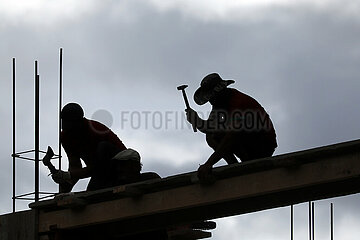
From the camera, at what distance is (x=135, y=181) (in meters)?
10.7

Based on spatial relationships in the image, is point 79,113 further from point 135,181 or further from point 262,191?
point 262,191

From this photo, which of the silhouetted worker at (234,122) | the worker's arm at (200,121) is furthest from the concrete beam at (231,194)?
the worker's arm at (200,121)

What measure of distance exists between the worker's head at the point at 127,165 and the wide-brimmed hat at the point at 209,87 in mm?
939

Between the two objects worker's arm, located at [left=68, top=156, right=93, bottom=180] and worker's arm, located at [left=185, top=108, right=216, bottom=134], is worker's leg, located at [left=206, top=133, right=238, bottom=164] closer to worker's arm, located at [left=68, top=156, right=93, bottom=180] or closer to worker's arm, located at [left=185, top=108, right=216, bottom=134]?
worker's arm, located at [left=185, top=108, right=216, bottom=134]

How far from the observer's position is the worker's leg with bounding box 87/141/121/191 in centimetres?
1070

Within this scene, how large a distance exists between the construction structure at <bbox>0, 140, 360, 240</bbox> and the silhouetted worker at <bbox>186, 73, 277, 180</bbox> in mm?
553

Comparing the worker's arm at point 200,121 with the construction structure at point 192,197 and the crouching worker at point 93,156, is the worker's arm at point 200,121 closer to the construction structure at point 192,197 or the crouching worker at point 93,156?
the crouching worker at point 93,156

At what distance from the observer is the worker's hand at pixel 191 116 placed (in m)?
10.5

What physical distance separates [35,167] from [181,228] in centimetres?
484

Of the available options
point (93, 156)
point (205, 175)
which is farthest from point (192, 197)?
point (93, 156)

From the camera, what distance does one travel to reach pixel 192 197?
31.3 feet

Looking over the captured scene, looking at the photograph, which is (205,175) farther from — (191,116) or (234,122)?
(191,116)

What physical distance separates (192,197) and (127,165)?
1379mm

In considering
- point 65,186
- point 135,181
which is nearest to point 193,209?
point 135,181
